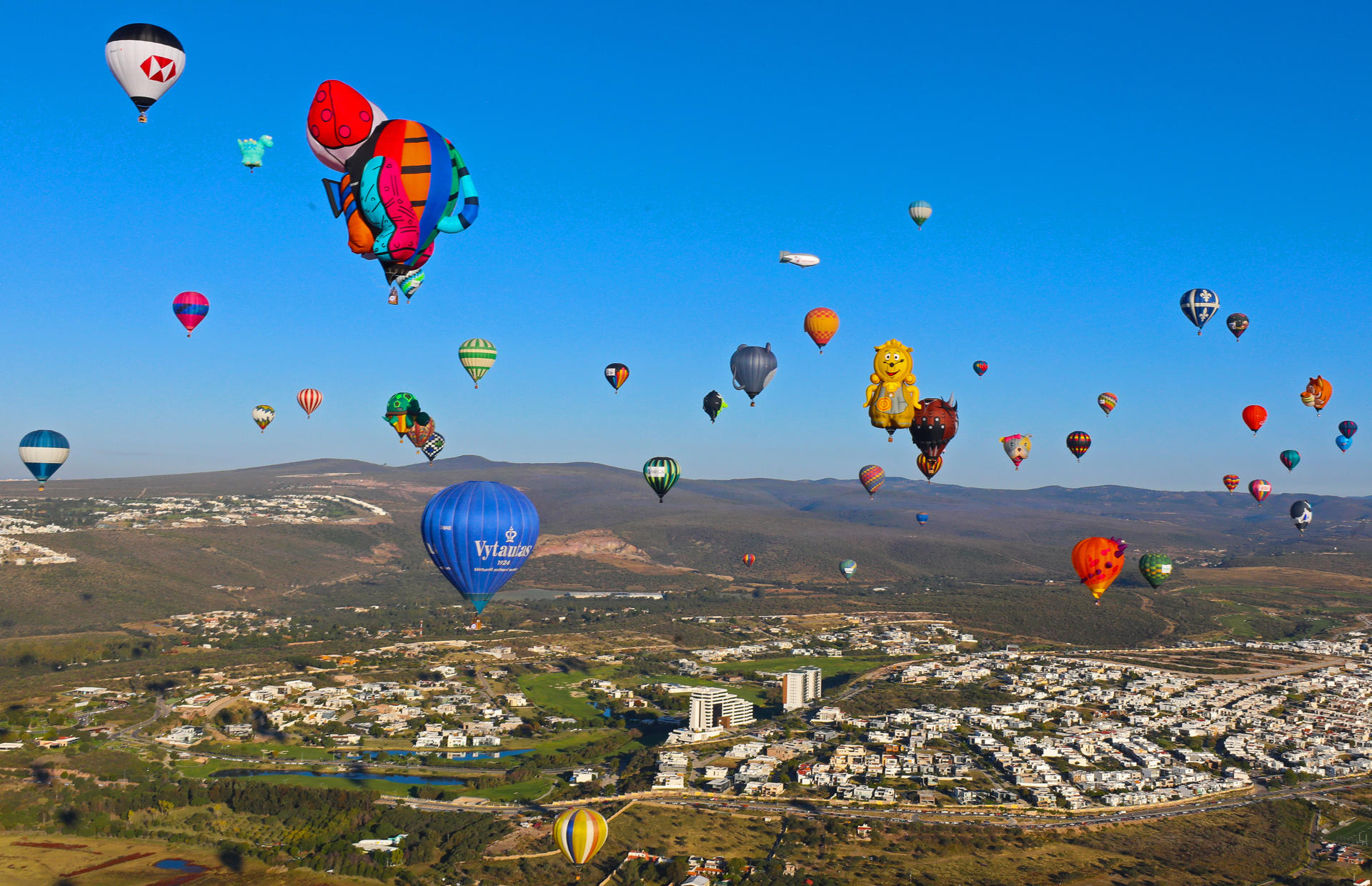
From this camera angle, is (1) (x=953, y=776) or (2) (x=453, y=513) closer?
(2) (x=453, y=513)

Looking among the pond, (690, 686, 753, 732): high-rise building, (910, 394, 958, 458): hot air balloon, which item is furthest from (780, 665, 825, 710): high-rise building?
(910, 394, 958, 458): hot air balloon

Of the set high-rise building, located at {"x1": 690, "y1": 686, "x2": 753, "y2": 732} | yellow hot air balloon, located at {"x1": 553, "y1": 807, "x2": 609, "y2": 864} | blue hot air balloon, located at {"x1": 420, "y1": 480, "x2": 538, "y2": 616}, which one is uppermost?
blue hot air balloon, located at {"x1": 420, "y1": 480, "x2": 538, "y2": 616}

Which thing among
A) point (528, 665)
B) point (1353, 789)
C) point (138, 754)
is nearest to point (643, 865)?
point (138, 754)

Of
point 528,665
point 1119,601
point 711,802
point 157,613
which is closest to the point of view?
point 711,802

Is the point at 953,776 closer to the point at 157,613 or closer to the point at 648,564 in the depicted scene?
the point at 157,613

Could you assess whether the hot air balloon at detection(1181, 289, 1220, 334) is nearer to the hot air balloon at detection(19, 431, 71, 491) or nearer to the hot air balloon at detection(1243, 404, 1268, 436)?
the hot air balloon at detection(1243, 404, 1268, 436)

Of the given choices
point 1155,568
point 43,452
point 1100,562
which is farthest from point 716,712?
point 43,452
